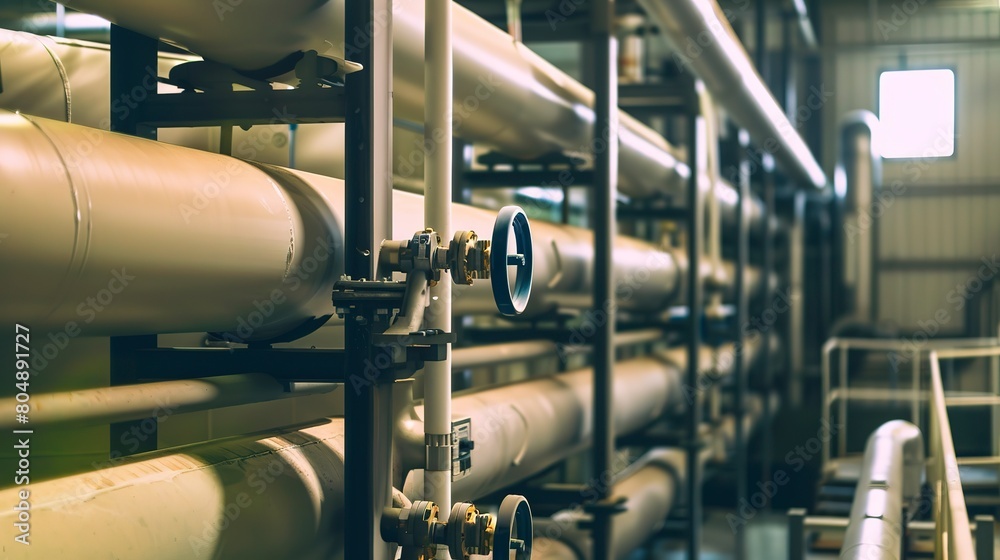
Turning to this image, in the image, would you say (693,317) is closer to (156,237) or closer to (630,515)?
(630,515)

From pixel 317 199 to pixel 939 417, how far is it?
4.36 feet

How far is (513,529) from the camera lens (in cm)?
142

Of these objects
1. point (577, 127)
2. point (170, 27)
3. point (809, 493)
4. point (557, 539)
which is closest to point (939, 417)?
point (557, 539)

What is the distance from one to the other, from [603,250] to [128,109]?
4.60ft

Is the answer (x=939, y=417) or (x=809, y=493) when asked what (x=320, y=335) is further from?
(x=809, y=493)

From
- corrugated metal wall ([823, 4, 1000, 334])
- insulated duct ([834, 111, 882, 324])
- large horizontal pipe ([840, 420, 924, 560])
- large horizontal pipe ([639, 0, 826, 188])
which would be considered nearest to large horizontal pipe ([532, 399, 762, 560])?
large horizontal pipe ([840, 420, 924, 560])

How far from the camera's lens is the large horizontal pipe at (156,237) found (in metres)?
0.91

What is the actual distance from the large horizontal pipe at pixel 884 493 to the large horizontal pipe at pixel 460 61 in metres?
1.01

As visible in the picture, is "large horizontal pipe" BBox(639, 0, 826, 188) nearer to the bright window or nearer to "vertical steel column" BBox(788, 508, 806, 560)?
"vertical steel column" BBox(788, 508, 806, 560)

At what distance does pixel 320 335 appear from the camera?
169 cm

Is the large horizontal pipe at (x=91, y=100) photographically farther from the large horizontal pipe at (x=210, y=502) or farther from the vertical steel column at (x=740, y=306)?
the vertical steel column at (x=740, y=306)

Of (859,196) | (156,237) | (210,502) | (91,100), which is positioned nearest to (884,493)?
(210,502)

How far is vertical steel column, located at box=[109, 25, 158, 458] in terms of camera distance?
4.71 ft

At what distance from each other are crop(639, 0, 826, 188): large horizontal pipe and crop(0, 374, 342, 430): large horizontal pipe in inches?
55.2
